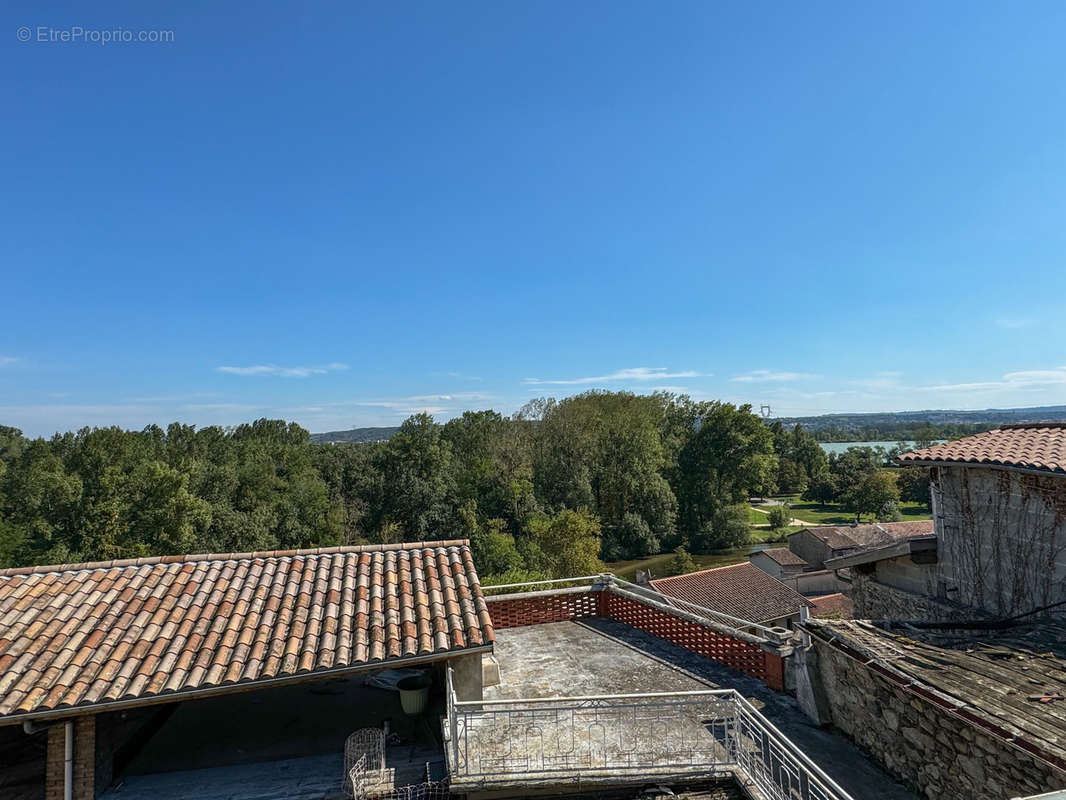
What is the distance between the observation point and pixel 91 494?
28844 mm

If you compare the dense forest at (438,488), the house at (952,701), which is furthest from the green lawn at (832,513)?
the house at (952,701)

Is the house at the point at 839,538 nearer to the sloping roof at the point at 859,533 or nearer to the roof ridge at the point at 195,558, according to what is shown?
the sloping roof at the point at 859,533

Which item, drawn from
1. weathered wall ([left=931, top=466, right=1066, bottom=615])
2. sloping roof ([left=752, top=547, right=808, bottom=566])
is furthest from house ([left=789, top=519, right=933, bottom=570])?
weathered wall ([left=931, top=466, right=1066, bottom=615])

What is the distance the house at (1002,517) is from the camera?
6.83 metres

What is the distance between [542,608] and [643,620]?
2.10 m

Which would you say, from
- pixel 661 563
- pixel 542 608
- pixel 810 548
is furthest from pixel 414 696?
pixel 810 548

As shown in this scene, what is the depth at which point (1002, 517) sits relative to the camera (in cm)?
750

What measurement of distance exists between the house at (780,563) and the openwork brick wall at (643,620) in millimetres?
28073

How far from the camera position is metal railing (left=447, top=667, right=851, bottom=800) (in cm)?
518

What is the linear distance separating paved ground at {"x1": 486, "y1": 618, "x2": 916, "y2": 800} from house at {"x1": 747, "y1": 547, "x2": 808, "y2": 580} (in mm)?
29214

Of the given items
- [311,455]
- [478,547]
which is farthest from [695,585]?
[311,455]

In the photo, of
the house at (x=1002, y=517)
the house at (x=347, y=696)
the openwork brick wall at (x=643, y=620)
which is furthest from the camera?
the openwork brick wall at (x=643, y=620)

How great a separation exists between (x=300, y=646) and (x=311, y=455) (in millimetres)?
49353

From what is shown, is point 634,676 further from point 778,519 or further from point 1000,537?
point 778,519
